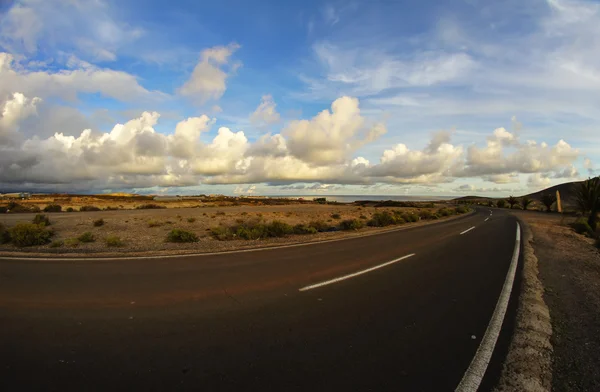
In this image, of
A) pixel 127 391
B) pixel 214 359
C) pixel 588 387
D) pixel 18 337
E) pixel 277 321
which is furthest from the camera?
pixel 277 321

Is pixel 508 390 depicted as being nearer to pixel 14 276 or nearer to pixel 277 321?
pixel 277 321

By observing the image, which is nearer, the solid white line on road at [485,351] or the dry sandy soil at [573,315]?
the solid white line on road at [485,351]

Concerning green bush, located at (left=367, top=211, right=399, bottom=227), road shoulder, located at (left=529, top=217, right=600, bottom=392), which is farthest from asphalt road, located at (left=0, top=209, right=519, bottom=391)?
green bush, located at (left=367, top=211, right=399, bottom=227)

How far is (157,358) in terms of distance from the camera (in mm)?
3684

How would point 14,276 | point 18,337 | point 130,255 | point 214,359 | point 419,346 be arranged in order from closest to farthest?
point 214,359 < point 419,346 < point 18,337 < point 14,276 < point 130,255

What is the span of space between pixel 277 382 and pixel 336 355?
908 millimetres

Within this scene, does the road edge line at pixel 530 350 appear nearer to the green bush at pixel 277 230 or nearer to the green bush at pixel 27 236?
the green bush at pixel 277 230

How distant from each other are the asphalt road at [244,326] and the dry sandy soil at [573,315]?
65 centimetres

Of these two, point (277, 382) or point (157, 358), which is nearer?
point (277, 382)

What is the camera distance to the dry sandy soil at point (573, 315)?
11.4 feet

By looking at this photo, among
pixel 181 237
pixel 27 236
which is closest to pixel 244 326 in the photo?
pixel 181 237

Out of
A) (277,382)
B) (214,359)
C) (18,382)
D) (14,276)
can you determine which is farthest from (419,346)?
(14,276)

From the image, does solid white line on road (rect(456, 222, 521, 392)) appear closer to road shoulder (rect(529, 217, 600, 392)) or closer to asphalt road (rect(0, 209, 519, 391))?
asphalt road (rect(0, 209, 519, 391))

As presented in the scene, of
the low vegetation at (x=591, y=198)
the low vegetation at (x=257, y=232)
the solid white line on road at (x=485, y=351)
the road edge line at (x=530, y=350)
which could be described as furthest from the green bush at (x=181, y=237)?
the low vegetation at (x=591, y=198)
